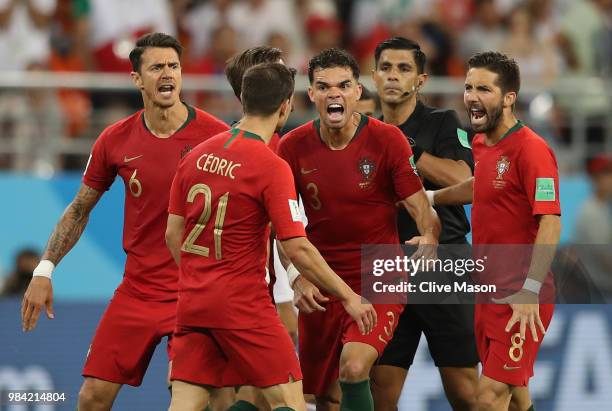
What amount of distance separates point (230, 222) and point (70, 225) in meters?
1.80

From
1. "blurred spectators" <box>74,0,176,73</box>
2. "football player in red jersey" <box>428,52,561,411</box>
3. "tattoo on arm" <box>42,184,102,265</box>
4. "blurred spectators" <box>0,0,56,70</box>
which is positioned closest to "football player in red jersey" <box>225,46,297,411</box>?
"tattoo on arm" <box>42,184,102,265</box>

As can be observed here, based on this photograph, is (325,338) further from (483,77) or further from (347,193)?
(483,77)

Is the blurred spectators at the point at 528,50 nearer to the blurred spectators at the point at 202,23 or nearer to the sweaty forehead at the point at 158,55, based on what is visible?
the blurred spectators at the point at 202,23

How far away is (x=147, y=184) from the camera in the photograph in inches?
324

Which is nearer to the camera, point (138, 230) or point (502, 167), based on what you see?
point (502, 167)

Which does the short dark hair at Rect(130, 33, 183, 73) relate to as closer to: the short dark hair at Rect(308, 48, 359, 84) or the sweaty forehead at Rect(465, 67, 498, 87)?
the short dark hair at Rect(308, 48, 359, 84)

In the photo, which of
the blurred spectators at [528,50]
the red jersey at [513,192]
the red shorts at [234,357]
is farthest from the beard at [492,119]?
the blurred spectators at [528,50]

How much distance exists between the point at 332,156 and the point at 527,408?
77.6 inches

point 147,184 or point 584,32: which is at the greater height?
point 584,32

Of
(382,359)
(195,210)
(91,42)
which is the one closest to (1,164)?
(91,42)

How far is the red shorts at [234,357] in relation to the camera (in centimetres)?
713

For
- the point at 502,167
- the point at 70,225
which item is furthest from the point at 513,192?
the point at 70,225

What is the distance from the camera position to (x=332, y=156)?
817 cm

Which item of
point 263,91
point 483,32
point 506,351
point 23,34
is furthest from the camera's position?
point 483,32
